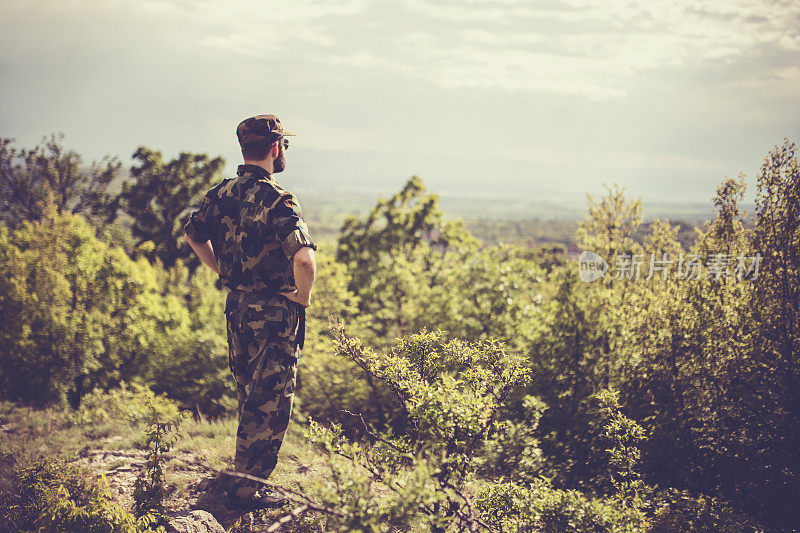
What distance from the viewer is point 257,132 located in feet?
12.2

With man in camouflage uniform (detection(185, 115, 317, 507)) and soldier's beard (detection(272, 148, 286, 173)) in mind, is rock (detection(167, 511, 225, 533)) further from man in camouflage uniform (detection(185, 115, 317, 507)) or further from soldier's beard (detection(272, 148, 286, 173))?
soldier's beard (detection(272, 148, 286, 173))

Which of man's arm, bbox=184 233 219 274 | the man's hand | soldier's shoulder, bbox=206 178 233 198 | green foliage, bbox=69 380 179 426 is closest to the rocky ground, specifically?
green foliage, bbox=69 380 179 426

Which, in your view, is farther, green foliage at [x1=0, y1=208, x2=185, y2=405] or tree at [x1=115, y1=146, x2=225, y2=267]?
tree at [x1=115, y1=146, x2=225, y2=267]

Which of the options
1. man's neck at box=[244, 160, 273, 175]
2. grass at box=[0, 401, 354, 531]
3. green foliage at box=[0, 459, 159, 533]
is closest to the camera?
green foliage at box=[0, 459, 159, 533]

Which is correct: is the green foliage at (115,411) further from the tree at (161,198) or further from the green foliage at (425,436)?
the tree at (161,198)

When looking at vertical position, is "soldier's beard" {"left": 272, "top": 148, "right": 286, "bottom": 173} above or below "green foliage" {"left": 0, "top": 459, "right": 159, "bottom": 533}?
above

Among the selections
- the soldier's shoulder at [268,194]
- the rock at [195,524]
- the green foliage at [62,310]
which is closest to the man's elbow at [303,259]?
the soldier's shoulder at [268,194]

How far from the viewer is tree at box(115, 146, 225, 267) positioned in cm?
2870

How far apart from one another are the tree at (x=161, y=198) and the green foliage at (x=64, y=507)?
90.7 ft

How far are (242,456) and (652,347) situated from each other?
775 cm

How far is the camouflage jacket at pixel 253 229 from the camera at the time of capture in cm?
353

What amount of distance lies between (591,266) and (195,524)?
407 inches

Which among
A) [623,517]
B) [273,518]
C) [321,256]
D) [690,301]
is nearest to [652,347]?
[690,301]

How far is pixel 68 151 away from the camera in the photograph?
111 ft
